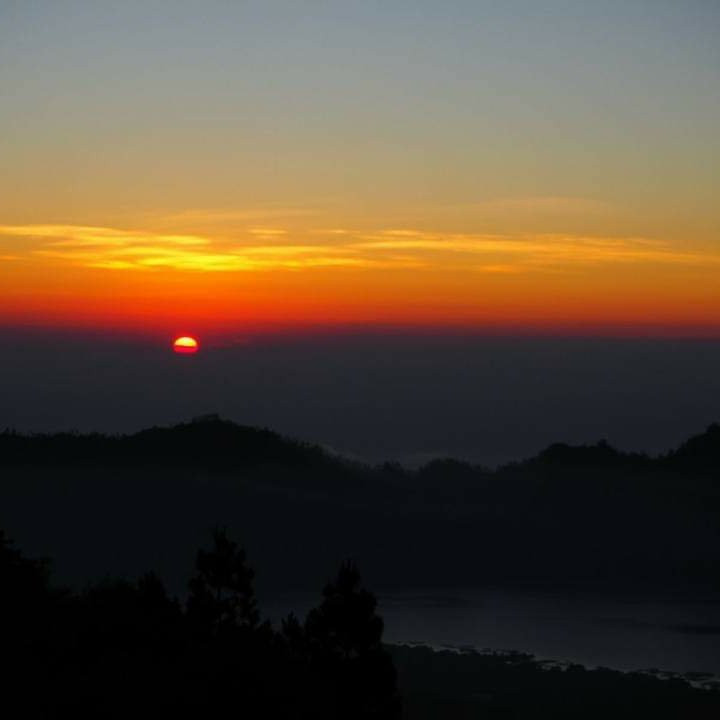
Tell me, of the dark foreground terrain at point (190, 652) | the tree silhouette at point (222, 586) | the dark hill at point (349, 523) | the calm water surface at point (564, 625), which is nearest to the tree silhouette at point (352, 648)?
the dark foreground terrain at point (190, 652)

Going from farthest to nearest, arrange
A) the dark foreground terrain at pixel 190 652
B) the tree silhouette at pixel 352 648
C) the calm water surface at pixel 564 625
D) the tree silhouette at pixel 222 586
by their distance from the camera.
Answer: the calm water surface at pixel 564 625 → the tree silhouette at pixel 222 586 → the tree silhouette at pixel 352 648 → the dark foreground terrain at pixel 190 652

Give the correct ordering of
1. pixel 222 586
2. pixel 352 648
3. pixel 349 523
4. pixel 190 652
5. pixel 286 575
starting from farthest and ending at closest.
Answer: pixel 349 523 → pixel 286 575 → pixel 222 586 → pixel 352 648 → pixel 190 652

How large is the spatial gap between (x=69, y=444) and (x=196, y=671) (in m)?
179

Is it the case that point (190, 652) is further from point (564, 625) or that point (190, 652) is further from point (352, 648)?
point (564, 625)

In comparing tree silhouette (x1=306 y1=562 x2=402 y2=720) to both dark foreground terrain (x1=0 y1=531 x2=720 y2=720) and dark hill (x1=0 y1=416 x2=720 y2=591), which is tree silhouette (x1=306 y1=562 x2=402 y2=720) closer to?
dark foreground terrain (x1=0 y1=531 x2=720 y2=720)

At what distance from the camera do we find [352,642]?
3453 cm

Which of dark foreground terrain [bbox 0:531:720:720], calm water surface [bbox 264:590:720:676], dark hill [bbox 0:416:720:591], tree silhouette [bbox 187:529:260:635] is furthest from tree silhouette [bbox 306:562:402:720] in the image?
dark hill [bbox 0:416:720:591]

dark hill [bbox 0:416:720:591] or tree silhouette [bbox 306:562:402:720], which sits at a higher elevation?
tree silhouette [bbox 306:562:402:720]

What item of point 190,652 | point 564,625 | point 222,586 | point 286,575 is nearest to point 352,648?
point 222,586

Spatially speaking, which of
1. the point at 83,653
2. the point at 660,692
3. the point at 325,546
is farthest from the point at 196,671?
the point at 325,546

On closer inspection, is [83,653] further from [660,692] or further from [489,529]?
[489,529]

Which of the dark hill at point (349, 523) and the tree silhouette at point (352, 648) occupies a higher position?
the tree silhouette at point (352, 648)

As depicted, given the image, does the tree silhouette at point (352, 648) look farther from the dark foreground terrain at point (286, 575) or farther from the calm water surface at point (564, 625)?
the calm water surface at point (564, 625)

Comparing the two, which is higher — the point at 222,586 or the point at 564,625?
the point at 222,586
